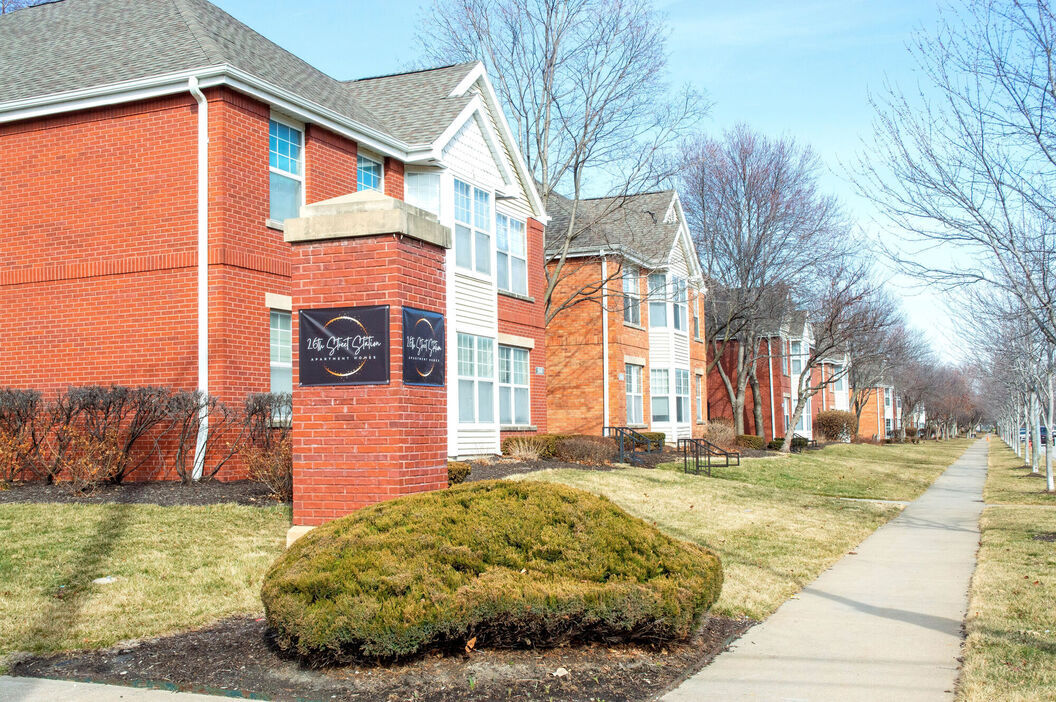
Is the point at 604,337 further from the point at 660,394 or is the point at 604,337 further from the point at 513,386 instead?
the point at 513,386

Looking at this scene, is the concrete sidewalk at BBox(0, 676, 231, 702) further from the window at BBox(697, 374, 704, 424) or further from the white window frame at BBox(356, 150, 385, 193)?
the window at BBox(697, 374, 704, 424)

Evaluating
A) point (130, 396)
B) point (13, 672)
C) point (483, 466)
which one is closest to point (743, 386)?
point (483, 466)

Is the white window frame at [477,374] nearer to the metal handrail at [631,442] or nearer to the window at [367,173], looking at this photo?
the window at [367,173]

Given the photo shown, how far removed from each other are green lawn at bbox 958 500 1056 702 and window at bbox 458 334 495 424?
987 centimetres

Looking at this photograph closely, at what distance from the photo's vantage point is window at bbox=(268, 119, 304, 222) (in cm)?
1519

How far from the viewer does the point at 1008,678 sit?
5938 mm

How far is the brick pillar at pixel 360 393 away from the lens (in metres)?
8.04

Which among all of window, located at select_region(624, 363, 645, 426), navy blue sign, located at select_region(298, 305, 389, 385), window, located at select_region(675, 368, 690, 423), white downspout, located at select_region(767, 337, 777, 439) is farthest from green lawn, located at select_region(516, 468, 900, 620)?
white downspout, located at select_region(767, 337, 777, 439)

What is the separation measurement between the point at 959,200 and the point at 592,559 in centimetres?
819

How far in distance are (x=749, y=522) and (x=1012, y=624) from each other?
6915mm

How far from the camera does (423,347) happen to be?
27.5 feet

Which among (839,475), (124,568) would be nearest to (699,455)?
(839,475)

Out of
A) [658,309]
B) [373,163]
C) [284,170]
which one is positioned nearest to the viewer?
[284,170]

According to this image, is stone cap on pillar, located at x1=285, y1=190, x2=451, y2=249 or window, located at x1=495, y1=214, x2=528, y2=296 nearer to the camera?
stone cap on pillar, located at x1=285, y1=190, x2=451, y2=249
